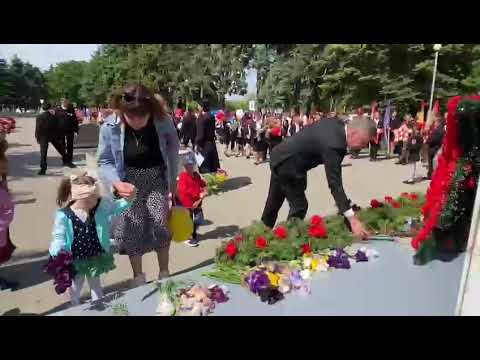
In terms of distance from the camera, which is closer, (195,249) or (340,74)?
(195,249)

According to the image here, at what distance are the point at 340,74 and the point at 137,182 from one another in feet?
74.9

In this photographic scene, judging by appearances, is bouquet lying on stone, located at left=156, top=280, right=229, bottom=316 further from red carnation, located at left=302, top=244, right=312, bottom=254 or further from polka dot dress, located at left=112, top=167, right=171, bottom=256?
polka dot dress, located at left=112, top=167, right=171, bottom=256

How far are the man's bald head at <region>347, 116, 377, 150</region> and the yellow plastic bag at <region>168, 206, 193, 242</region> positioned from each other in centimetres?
139

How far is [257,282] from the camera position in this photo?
2.29 m

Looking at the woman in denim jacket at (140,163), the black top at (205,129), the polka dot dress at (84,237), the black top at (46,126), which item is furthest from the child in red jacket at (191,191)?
the black top at (46,126)

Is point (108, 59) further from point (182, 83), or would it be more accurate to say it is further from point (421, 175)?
point (421, 175)

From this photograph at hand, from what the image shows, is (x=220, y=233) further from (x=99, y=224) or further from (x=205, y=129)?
(x=205, y=129)

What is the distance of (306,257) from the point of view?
106 inches

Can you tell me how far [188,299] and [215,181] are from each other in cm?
637

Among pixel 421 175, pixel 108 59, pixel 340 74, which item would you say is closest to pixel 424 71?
pixel 340 74

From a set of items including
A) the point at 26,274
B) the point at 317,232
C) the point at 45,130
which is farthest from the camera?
the point at 45,130

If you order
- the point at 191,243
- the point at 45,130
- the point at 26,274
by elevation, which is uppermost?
the point at 45,130

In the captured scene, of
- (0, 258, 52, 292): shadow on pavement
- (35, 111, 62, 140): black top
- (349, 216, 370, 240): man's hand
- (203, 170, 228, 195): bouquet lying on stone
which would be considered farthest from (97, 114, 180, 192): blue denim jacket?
(35, 111, 62, 140): black top

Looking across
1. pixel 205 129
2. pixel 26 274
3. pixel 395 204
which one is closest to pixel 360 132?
pixel 395 204
